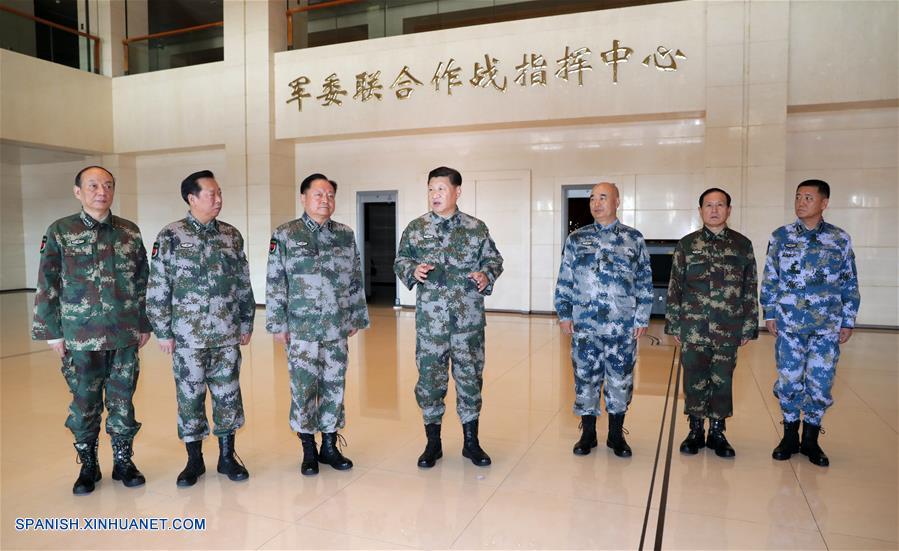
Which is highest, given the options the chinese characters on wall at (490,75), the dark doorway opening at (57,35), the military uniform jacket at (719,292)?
the dark doorway opening at (57,35)

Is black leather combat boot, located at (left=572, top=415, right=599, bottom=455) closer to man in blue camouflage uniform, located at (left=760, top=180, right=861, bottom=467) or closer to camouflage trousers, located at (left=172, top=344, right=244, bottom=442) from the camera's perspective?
man in blue camouflage uniform, located at (left=760, top=180, right=861, bottom=467)

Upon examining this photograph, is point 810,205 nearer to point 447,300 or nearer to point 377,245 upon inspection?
point 447,300

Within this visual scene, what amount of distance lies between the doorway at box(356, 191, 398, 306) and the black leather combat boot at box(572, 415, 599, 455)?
7.70 metres

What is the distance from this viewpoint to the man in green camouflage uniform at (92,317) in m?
3.08

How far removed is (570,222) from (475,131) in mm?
2108

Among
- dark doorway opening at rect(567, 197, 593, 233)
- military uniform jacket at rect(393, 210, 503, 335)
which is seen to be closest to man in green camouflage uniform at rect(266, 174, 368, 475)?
military uniform jacket at rect(393, 210, 503, 335)

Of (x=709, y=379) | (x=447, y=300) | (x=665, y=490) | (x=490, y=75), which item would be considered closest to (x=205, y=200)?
(x=447, y=300)

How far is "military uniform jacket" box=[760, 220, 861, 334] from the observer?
137 inches

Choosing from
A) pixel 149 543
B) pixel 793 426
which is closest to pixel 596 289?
pixel 793 426

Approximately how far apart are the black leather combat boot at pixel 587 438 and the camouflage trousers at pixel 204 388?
6.34 ft

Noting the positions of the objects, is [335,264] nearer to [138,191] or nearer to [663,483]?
[663,483]

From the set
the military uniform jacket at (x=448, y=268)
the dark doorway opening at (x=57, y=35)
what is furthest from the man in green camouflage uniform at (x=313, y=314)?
the dark doorway opening at (x=57, y=35)

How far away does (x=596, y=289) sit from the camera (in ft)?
11.8

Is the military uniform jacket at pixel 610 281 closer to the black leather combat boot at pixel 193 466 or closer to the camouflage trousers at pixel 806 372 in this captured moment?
the camouflage trousers at pixel 806 372
